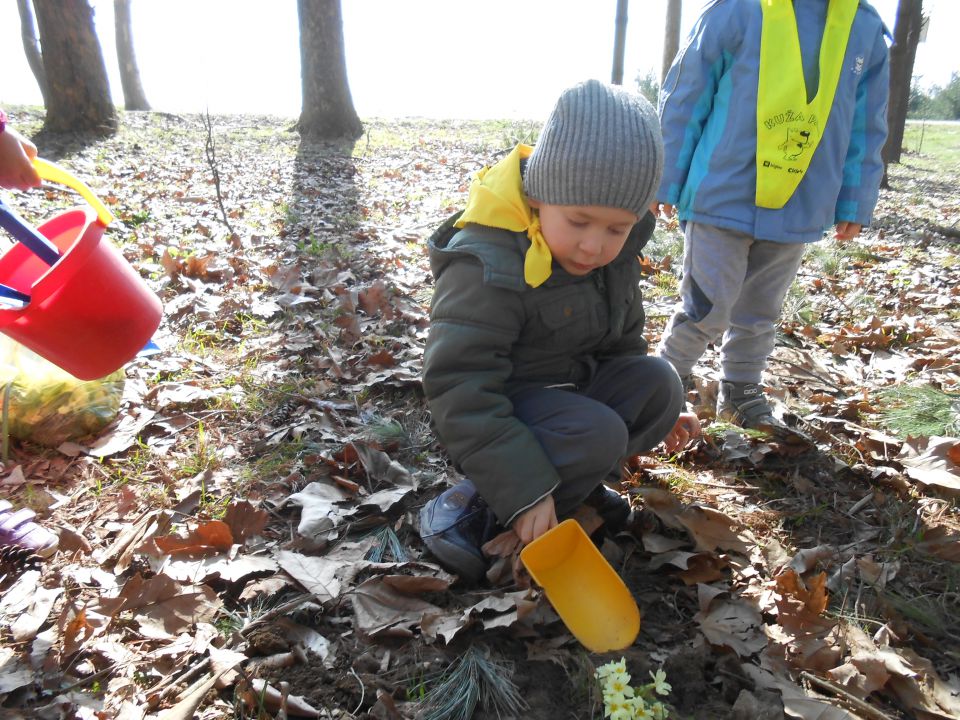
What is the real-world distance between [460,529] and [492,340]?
520mm

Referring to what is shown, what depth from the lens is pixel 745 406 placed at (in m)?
2.40

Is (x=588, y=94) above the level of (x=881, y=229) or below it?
above

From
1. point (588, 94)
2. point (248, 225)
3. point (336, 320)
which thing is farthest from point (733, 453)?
point (248, 225)

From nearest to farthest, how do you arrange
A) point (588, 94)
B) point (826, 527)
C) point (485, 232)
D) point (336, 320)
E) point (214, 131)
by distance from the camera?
point (588, 94), point (485, 232), point (826, 527), point (336, 320), point (214, 131)

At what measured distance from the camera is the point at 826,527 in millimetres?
1854

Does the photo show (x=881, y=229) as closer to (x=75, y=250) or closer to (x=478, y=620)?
(x=478, y=620)

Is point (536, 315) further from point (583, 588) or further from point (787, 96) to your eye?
point (787, 96)

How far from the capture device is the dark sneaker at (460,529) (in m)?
1.62

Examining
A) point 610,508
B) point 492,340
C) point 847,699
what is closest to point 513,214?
point 492,340

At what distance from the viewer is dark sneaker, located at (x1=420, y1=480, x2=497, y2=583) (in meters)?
1.62

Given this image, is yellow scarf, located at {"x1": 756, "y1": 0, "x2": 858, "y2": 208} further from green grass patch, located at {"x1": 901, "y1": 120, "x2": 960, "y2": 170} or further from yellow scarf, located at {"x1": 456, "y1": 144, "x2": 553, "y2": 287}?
green grass patch, located at {"x1": 901, "y1": 120, "x2": 960, "y2": 170}

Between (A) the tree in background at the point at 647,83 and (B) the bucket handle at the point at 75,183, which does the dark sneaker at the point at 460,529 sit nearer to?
(B) the bucket handle at the point at 75,183

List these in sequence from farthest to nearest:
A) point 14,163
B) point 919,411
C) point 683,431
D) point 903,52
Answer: point 903,52 → point 919,411 → point 683,431 → point 14,163

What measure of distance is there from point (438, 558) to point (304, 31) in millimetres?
9451
